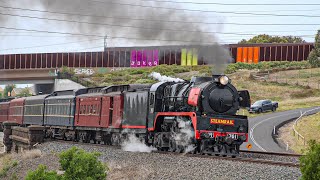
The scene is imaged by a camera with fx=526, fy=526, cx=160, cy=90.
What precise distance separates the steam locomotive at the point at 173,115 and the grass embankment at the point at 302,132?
12.3 meters

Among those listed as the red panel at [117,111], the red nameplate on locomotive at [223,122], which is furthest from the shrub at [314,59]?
the red nameplate on locomotive at [223,122]

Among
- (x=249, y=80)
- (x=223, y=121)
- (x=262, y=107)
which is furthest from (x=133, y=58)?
(x=223, y=121)

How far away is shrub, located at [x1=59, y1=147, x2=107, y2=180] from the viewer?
611 inches

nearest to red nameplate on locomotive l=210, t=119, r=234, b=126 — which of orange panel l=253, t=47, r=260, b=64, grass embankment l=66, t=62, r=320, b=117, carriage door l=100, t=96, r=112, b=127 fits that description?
carriage door l=100, t=96, r=112, b=127

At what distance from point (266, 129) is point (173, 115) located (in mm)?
23098

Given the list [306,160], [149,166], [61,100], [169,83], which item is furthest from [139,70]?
[306,160]

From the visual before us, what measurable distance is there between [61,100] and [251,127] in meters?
17.1

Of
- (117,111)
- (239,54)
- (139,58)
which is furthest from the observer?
A: (139,58)

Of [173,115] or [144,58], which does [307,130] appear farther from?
[144,58]

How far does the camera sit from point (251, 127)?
45750 millimetres

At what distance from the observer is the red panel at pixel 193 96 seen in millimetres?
21438

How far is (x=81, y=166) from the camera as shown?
15.6m

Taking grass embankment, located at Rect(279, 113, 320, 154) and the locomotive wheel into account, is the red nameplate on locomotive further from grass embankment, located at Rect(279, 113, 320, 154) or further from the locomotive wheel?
grass embankment, located at Rect(279, 113, 320, 154)

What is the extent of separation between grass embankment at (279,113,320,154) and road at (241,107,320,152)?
99 centimetres
